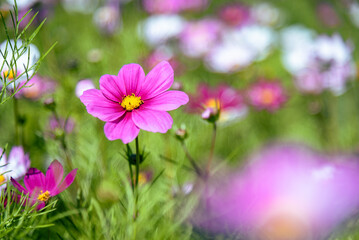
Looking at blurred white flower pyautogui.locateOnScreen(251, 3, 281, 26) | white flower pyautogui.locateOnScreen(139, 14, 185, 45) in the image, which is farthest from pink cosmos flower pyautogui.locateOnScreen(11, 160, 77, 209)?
blurred white flower pyautogui.locateOnScreen(251, 3, 281, 26)

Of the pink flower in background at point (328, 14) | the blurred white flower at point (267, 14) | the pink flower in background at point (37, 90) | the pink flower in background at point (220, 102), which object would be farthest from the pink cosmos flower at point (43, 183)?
the blurred white flower at point (267, 14)

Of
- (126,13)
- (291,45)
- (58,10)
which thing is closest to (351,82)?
(291,45)

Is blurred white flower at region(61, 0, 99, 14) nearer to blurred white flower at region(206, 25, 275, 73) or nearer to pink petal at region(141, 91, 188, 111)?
blurred white flower at region(206, 25, 275, 73)

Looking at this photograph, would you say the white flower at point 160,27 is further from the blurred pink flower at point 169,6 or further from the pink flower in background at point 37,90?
the pink flower in background at point 37,90

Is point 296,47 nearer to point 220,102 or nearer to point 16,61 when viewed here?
point 220,102

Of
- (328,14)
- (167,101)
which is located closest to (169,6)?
(328,14)

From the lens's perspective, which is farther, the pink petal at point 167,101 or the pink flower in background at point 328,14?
the pink flower in background at point 328,14

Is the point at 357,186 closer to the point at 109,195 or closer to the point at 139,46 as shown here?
the point at 109,195
